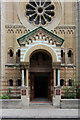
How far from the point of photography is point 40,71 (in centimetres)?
1370

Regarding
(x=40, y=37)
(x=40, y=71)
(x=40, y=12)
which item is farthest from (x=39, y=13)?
(x=40, y=71)

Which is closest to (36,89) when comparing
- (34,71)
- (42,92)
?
(42,92)

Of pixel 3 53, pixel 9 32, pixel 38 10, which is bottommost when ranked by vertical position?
pixel 3 53

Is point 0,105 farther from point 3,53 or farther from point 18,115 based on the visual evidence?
point 3,53

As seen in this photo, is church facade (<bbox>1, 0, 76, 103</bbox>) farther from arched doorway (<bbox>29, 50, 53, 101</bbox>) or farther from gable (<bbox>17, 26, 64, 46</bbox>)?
gable (<bbox>17, 26, 64, 46</bbox>)

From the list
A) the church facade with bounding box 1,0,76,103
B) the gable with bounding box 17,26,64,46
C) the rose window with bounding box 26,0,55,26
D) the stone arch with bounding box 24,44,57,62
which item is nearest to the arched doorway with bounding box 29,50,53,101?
the church facade with bounding box 1,0,76,103

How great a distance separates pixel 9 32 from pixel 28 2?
178 inches

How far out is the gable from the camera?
1212cm

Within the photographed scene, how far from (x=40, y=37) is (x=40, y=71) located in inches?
145

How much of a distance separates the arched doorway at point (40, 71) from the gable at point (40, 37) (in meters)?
1.25

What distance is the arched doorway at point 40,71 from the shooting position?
13711mm

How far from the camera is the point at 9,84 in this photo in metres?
15.0

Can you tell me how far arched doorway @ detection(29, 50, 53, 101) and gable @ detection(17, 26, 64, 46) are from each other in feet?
4.11

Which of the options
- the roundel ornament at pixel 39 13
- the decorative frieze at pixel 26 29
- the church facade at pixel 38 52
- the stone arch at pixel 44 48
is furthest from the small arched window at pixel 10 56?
the stone arch at pixel 44 48
